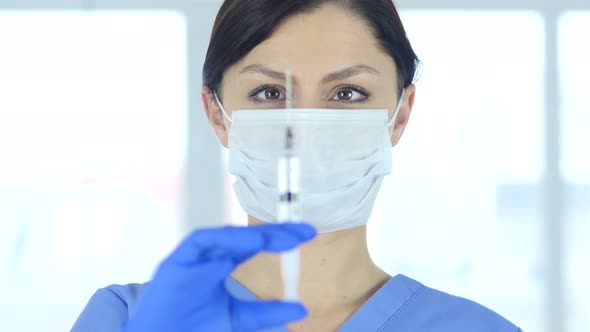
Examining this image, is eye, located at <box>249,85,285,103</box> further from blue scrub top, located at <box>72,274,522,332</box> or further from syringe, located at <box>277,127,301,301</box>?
blue scrub top, located at <box>72,274,522,332</box>

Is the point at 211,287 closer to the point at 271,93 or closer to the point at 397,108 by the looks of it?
the point at 271,93

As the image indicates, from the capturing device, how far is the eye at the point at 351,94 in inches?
62.3

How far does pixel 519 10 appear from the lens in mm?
2947

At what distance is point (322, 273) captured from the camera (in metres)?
1.68

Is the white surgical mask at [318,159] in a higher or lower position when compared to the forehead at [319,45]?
lower

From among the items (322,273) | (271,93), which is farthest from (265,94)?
(322,273)

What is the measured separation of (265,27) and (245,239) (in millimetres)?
653

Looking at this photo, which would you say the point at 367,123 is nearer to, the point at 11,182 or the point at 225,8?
the point at 225,8

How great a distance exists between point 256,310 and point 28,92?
194cm

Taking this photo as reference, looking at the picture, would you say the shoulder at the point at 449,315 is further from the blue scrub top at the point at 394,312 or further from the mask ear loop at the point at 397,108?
the mask ear loop at the point at 397,108

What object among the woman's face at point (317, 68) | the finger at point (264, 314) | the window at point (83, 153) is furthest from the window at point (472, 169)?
the finger at point (264, 314)

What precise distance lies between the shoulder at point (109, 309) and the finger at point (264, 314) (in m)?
0.46

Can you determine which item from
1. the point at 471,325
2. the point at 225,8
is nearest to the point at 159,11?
the point at 225,8

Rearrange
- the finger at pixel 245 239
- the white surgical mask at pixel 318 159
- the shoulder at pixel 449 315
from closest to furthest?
the finger at pixel 245 239 < the white surgical mask at pixel 318 159 < the shoulder at pixel 449 315
